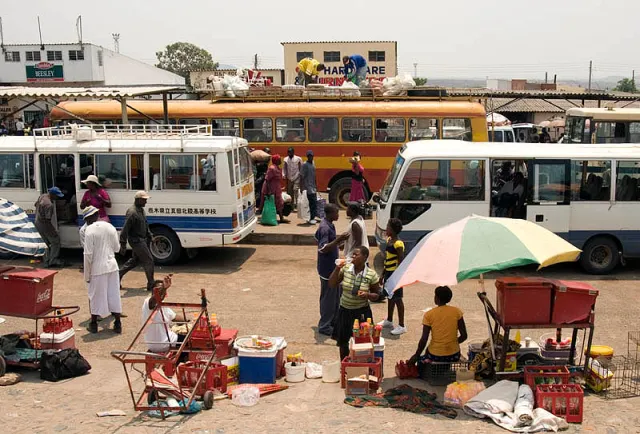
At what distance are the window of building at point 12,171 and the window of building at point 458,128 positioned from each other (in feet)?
30.6

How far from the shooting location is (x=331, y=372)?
7.89 metres

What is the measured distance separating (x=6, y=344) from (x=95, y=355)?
105cm

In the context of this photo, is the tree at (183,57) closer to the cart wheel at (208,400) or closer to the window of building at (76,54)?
the window of building at (76,54)

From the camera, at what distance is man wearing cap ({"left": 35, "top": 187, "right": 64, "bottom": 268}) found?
1257 centimetres

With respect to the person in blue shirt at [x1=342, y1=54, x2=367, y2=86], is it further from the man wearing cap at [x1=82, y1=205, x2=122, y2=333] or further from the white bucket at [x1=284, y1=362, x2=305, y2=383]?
the white bucket at [x1=284, y1=362, x2=305, y2=383]

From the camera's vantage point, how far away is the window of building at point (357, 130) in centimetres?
1769

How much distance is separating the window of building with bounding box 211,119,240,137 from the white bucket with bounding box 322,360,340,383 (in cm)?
1117

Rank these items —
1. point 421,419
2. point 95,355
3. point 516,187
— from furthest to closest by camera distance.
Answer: point 516,187 < point 95,355 < point 421,419

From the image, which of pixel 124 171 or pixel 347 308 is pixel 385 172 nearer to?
pixel 124 171

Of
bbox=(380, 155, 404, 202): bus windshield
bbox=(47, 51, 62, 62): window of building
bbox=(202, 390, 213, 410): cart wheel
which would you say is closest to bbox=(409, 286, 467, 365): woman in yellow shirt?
bbox=(202, 390, 213, 410): cart wheel

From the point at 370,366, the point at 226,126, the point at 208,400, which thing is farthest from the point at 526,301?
the point at 226,126

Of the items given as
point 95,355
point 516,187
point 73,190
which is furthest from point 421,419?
point 73,190

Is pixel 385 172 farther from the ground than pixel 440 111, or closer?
closer

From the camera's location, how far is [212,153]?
12.5m
